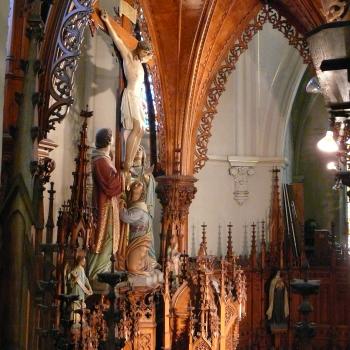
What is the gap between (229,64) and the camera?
9414 mm

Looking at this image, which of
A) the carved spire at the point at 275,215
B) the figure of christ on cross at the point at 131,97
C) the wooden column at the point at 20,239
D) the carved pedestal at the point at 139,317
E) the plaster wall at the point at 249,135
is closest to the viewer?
the wooden column at the point at 20,239

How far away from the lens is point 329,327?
10047 millimetres

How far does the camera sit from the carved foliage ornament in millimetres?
4324

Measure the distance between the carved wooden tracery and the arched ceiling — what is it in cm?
8

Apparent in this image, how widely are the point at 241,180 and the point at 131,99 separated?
4.54m

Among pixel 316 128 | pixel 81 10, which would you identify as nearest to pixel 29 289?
pixel 81 10

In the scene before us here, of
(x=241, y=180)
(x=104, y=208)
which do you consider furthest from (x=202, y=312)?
(x=241, y=180)

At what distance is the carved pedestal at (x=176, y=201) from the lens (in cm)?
934

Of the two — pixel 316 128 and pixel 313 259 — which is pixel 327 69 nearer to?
pixel 313 259

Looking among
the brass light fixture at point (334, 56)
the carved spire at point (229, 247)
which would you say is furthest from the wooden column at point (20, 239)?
the carved spire at point (229, 247)

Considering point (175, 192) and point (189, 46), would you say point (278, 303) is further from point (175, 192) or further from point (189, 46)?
point (189, 46)

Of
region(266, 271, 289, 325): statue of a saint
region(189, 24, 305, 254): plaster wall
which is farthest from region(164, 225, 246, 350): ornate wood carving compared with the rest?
region(189, 24, 305, 254): plaster wall

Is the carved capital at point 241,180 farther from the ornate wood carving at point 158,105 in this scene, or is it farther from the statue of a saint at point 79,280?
the statue of a saint at point 79,280

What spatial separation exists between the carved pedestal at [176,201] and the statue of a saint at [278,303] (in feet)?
5.44
